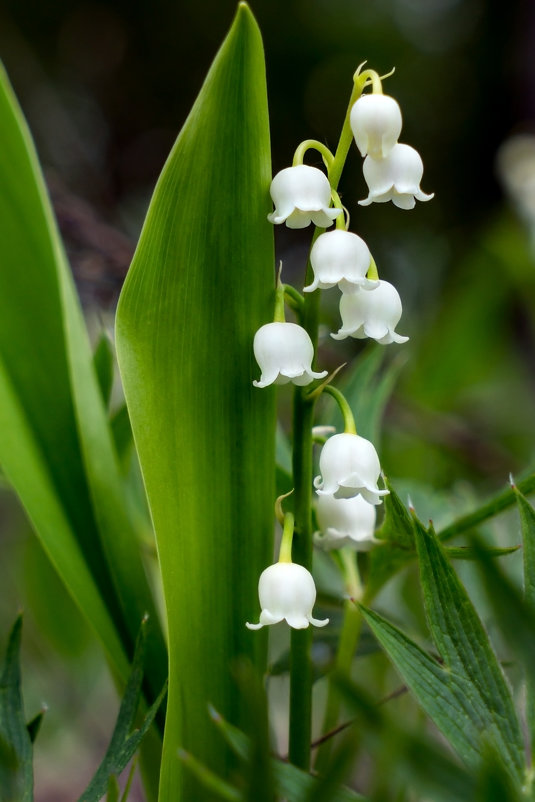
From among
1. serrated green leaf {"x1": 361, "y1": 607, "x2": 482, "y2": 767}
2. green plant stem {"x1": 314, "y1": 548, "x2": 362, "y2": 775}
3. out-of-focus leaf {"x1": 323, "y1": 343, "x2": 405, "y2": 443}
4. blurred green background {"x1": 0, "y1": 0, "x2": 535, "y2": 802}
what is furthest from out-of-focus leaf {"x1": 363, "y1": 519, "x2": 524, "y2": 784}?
blurred green background {"x1": 0, "y1": 0, "x2": 535, "y2": 802}

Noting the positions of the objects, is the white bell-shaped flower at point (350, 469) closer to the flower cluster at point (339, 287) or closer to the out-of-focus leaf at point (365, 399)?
the flower cluster at point (339, 287)

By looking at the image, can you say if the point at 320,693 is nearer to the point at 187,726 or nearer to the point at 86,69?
the point at 187,726

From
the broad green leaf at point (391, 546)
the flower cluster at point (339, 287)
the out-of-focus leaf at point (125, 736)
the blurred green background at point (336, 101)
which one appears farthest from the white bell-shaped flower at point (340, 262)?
the blurred green background at point (336, 101)

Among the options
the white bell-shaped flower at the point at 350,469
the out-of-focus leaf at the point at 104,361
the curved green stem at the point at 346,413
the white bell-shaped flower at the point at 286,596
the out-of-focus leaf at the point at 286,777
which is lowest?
the out-of-focus leaf at the point at 286,777

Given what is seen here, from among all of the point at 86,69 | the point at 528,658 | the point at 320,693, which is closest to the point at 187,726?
the point at 528,658

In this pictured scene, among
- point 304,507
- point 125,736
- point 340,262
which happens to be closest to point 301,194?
A: point 340,262

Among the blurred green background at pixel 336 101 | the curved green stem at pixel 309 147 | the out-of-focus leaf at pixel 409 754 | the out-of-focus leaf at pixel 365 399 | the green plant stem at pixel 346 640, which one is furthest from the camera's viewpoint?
the blurred green background at pixel 336 101

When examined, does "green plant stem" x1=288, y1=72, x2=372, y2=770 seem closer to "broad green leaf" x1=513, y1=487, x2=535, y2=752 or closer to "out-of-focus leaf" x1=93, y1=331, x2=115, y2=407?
"broad green leaf" x1=513, y1=487, x2=535, y2=752
